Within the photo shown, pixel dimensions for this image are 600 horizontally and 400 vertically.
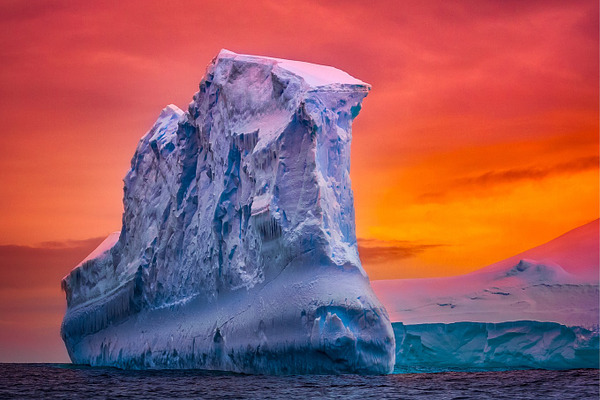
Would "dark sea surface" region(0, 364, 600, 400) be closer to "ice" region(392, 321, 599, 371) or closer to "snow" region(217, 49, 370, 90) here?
"ice" region(392, 321, 599, 371)

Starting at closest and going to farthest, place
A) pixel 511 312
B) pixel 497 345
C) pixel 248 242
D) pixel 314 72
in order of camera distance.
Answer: pixel 248 242 → pixel 314 72 → pixel 511 312 → pixel 497 345

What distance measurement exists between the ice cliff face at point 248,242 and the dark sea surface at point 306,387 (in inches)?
33.0

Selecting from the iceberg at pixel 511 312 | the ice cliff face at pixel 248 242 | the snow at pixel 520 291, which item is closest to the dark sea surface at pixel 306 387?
the ice cliff face at pixel 248 242

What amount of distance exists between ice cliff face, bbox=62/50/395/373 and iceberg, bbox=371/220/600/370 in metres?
5.78

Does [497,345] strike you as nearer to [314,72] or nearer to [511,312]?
[511,312]

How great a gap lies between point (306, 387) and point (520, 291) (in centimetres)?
1004

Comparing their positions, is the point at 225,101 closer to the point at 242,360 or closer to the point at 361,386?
the point at 242,360

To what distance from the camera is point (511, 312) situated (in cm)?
2200

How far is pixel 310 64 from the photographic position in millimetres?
19953

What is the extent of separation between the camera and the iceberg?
2167 cm

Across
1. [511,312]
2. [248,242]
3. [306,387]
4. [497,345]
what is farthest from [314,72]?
[497,345]

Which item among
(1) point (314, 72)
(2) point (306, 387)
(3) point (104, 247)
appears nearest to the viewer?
(2) point (306, 387)

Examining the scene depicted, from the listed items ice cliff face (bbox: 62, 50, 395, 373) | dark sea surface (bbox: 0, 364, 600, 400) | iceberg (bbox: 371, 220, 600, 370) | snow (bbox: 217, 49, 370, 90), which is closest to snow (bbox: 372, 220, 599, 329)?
iceberg (bbox: 371, 220, 600, 370)

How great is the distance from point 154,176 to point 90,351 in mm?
5986
